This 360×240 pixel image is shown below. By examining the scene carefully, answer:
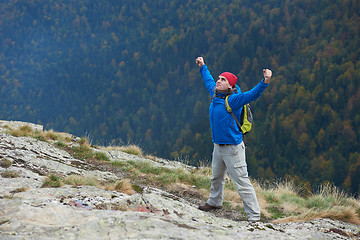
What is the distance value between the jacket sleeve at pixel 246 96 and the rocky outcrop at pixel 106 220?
158 cm

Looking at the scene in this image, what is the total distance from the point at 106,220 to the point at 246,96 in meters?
2.68

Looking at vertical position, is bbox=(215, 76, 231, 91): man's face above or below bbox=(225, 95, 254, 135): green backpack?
above

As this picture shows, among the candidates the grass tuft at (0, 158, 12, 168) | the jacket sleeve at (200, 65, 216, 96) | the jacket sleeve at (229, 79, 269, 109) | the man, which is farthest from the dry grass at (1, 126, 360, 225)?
the jacket sleeve at (200, 65, 216, 96)

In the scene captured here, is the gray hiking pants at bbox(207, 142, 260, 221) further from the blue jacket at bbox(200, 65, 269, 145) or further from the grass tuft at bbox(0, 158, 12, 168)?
the grass tuft at bbox(0, 158, 12, 168)

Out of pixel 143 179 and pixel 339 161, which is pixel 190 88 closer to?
pixel 339 161

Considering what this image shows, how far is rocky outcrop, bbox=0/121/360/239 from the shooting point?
9.94ft

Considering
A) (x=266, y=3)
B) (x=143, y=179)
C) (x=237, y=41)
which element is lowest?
(x=143, y=179)

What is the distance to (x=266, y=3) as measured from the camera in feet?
579

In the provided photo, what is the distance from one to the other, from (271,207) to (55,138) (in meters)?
6.11

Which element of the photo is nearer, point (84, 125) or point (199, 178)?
point (199, 178)

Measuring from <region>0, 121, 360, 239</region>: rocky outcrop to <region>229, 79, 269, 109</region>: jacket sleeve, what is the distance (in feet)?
5.20

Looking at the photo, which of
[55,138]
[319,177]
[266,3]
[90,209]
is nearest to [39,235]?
[90,209]

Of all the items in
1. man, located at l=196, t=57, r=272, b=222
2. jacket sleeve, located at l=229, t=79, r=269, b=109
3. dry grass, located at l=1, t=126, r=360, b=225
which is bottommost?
dry grass, located at l=1, t=126, r=360, b=225

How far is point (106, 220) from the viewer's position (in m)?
3.24
